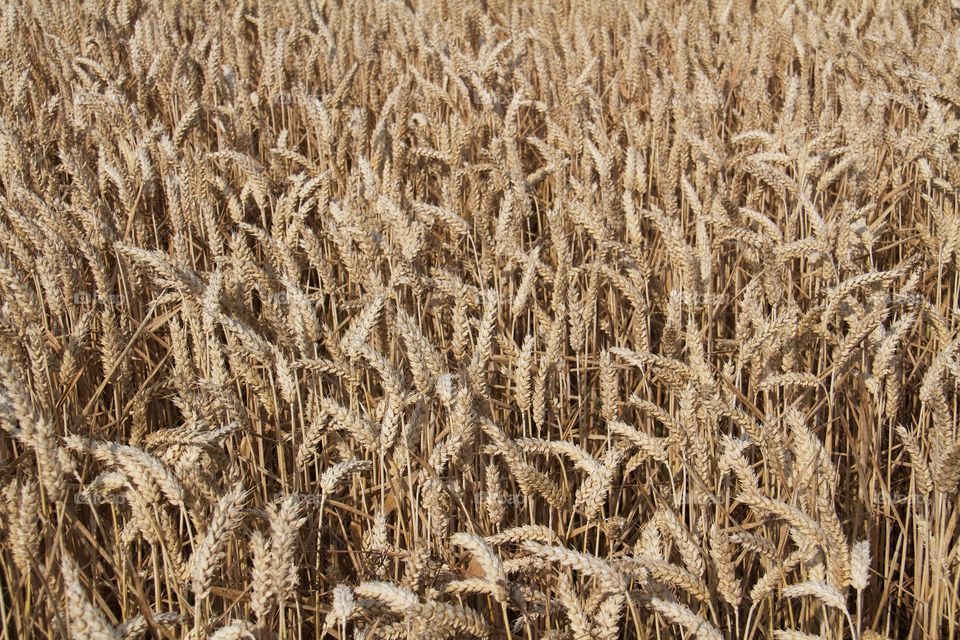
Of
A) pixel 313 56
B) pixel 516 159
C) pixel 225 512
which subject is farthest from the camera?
pixel 313 56

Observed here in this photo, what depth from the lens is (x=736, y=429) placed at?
194cm

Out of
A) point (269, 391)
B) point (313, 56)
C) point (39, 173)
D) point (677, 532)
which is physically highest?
point (313, 56)

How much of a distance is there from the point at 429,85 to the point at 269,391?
1581 mm

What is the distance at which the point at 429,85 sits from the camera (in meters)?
2.88

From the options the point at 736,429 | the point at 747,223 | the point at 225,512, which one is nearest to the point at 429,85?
the point at 747,223

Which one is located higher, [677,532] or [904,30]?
[904,30]

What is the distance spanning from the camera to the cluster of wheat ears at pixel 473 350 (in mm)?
1341

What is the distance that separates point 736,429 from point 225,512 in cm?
121

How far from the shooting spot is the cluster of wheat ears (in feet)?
4.40

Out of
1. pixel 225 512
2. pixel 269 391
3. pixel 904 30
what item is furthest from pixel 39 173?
pixel 904 30

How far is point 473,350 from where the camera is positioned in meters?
1.75

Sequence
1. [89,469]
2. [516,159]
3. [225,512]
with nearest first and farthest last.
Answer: [225,512]
[89,469]
[516,159]

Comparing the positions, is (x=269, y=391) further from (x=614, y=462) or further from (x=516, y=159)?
(x=516, y=159)

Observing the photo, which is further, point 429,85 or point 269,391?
point 429,85
